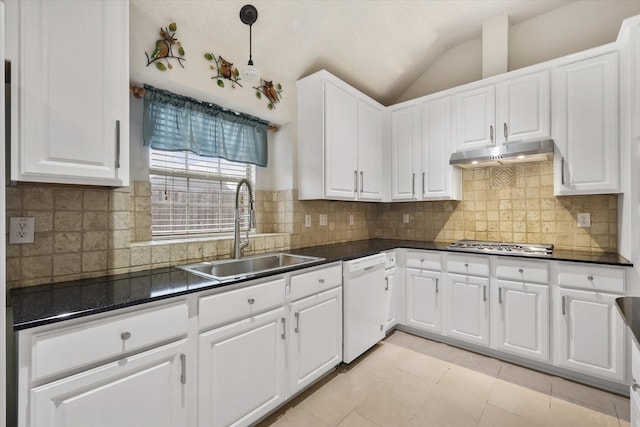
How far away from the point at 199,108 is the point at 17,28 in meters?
1.09

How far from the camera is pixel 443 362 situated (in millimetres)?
2434

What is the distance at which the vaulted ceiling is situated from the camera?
2055 millimetres

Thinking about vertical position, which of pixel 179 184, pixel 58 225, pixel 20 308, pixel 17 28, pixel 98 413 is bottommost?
pixel 98 413

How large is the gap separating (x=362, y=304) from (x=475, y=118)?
1953mm

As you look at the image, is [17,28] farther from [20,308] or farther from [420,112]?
[420,112]

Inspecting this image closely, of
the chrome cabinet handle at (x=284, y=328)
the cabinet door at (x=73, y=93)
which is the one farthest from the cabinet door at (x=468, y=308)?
the cabinet door at (x=73, y=93)

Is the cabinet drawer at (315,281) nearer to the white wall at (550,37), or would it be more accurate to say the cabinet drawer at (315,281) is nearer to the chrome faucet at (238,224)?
the chrome faucet at (238,224)

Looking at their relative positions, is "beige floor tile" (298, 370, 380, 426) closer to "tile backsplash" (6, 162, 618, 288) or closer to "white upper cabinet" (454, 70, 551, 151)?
"tile backsplash" (6, 162, 618, 288)

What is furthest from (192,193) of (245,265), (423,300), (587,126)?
(587,126)

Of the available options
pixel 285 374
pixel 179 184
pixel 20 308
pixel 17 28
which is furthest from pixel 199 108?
pixel 285 374

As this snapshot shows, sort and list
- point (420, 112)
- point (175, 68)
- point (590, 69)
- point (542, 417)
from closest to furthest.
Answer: point (542, 417) → point (175, 68) → point (590, 69) → point (420, 112)

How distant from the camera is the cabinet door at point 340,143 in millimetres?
2643

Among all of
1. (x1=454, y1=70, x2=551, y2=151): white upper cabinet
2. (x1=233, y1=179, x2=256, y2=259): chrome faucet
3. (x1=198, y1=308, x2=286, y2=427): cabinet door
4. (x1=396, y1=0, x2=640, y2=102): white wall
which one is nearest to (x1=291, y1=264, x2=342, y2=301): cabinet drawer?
(x1=198, y1=308, x2=286, y2=427): cabinet door

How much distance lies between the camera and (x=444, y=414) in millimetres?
1834
